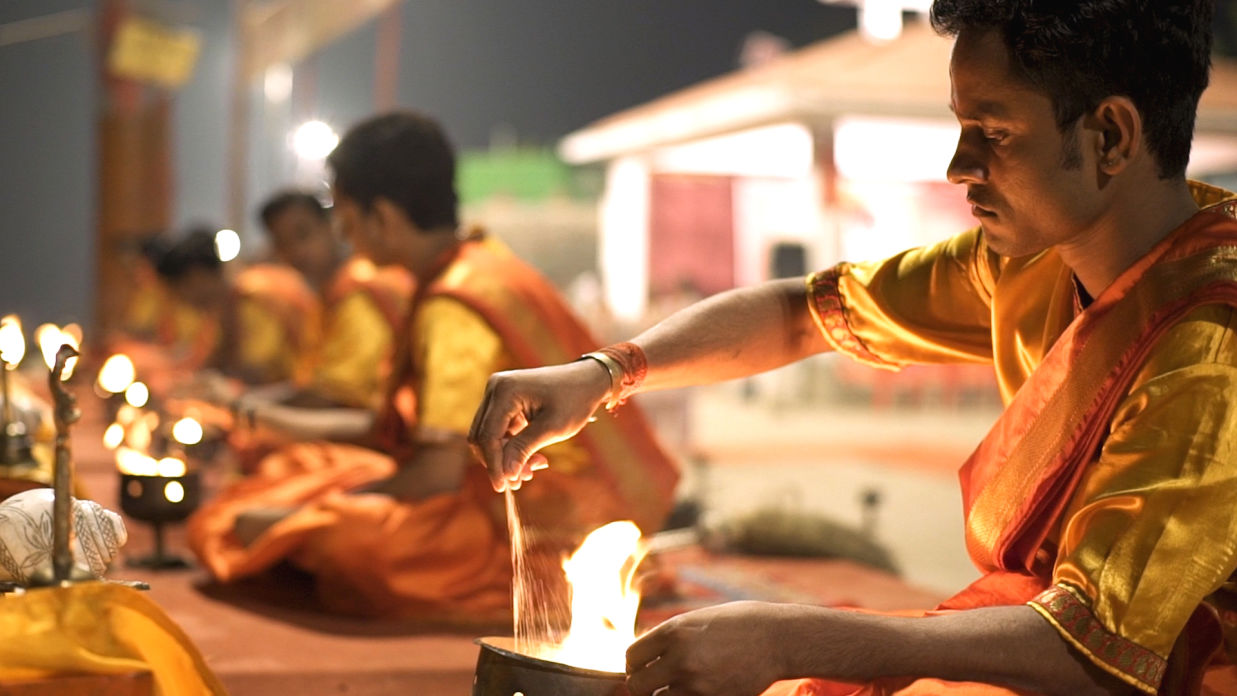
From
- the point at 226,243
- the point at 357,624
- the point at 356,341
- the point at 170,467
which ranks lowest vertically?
the point at 357,624

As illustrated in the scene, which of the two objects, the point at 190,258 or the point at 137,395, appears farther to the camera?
the point at 190,258

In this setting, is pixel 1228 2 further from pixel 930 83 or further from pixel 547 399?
pixel 547 399

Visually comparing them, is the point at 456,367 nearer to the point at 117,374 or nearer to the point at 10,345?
the point at 117,374

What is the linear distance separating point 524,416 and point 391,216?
2.84 meters

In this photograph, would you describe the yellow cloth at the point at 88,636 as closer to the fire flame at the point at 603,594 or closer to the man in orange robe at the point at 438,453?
the fire flame at the point at 603,594

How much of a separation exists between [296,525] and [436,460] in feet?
1.68

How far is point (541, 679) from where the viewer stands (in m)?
1.73

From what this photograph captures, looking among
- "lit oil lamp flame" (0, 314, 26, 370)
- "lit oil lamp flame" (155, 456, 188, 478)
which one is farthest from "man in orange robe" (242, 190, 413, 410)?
"lit oil lamp flame" (0, 314, 26, 370)

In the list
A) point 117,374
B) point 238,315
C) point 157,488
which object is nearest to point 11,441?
point 117,374

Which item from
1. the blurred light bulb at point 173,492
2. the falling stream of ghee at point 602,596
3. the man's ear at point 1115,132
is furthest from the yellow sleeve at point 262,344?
the man's ear at point 1115,132

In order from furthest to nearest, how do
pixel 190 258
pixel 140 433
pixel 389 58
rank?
pixel 389 58 → pixel 190 258 → pixel 140 433

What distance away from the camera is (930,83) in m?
9.47

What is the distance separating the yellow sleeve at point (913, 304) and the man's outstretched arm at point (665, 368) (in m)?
Result: 0.05

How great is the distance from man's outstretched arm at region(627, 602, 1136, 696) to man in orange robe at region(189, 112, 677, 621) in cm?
266
